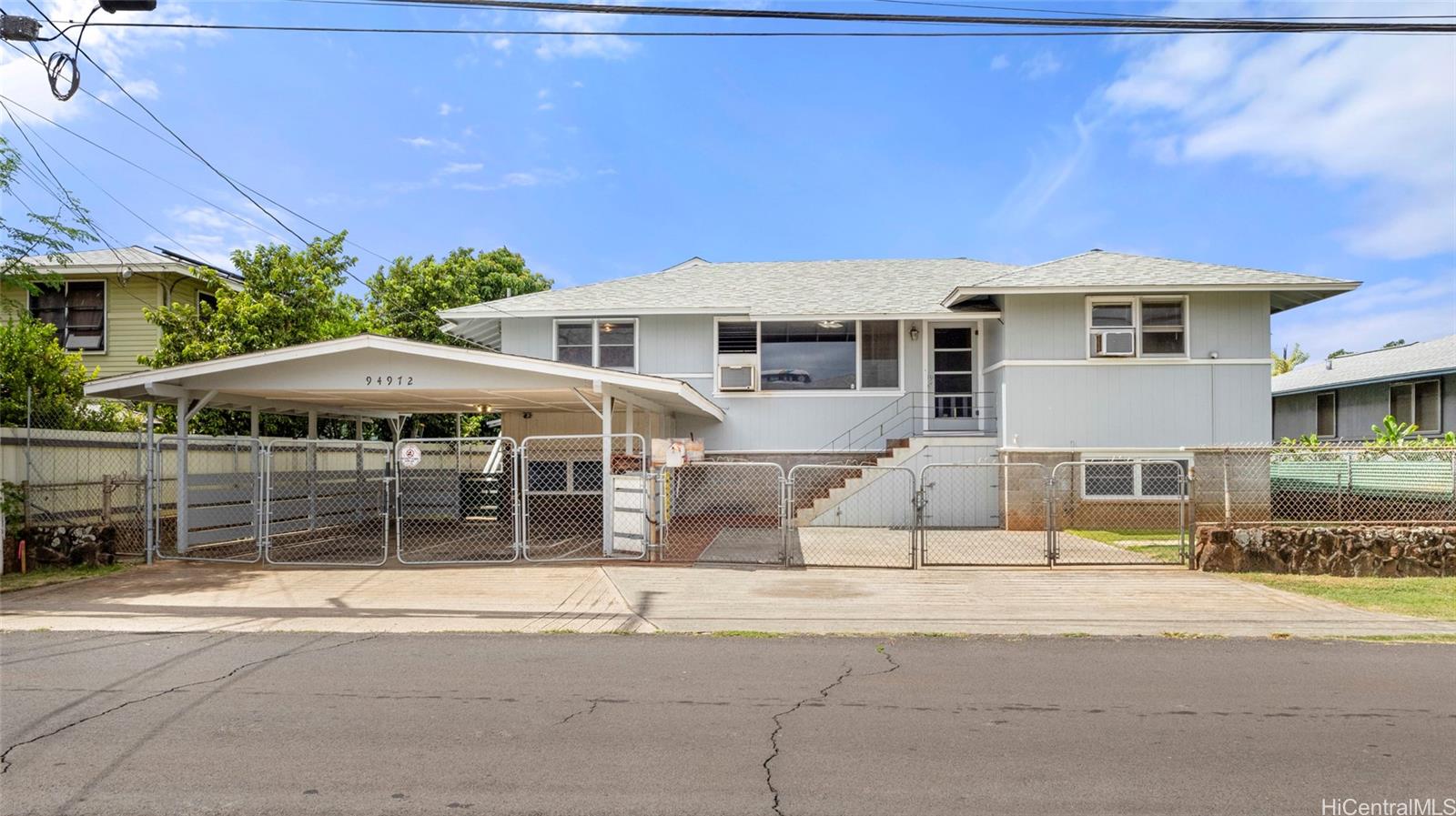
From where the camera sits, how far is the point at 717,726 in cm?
534

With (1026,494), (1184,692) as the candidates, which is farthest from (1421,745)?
(1026,494)

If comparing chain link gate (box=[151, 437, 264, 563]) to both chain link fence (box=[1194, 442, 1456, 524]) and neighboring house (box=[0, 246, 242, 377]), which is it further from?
chain link fence (box=[1194, 442, 1456, 524])

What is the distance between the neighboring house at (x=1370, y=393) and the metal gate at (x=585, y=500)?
20.9 metres

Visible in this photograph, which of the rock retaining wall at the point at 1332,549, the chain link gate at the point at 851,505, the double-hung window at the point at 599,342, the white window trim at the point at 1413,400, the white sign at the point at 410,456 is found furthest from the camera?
the white window trim at the point at 1413,400

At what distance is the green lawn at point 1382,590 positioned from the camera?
9.21m

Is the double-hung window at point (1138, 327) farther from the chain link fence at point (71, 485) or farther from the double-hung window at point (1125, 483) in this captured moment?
the chain link fence at point (71, 485)

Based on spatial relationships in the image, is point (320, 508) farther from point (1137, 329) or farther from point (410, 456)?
point (1137, 329)

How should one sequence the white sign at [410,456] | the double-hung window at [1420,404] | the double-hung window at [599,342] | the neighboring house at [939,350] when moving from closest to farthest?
the white sign at [410,456]
the neighboring house at [939,350]
the double-hung window at [599,342]
the double-hung window at [1420,404]

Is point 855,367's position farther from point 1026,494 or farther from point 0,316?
point 0,316

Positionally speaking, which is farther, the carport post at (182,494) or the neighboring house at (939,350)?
the neighboring house at (939,350)

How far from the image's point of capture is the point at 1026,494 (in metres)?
16.5

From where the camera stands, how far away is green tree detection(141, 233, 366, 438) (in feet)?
61.1

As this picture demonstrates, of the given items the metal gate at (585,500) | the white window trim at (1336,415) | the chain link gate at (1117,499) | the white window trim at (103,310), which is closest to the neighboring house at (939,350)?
the chain link gate at (1117,499)

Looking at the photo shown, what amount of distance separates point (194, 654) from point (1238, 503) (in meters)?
14.0
